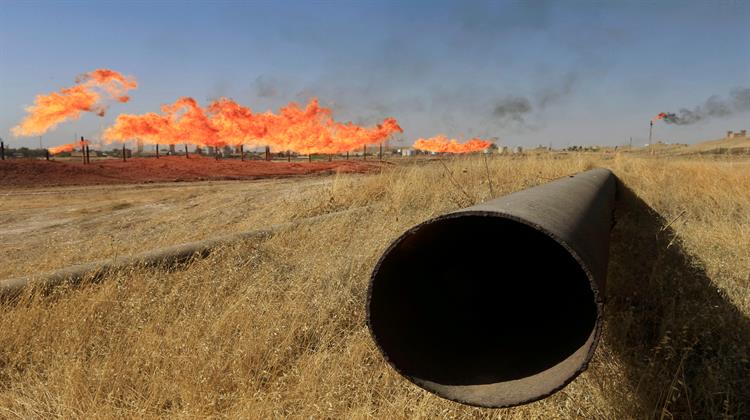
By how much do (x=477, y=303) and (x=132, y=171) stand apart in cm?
2191

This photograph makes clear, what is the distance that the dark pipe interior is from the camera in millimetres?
1667

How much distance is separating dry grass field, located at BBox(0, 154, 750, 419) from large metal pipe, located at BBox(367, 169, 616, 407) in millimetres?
765

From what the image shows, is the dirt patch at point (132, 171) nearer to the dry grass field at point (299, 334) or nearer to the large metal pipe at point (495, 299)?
the dry grass field at point (299, 334)

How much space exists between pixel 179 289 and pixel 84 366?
4.42 feet

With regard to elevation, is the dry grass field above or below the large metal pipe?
below

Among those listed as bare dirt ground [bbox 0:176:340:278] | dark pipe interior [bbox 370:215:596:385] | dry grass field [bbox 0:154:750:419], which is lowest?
dry grass field [bbox 0:154:750:419]

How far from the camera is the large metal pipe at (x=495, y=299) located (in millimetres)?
1470

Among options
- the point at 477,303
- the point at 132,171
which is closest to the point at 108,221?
the point at 477,303

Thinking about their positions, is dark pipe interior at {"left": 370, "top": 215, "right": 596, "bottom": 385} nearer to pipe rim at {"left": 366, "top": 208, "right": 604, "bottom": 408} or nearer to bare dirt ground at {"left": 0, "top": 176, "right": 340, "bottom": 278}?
pipe rim at {"left": 366, "top": 208, "right": 604, "bottom": 408}

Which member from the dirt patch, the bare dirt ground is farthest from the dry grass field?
the dirt patch

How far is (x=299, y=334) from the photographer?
3.56 m

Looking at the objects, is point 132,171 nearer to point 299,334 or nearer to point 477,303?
point 299,334

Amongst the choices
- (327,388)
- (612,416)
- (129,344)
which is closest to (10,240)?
(129,344)

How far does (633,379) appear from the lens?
2814mm
